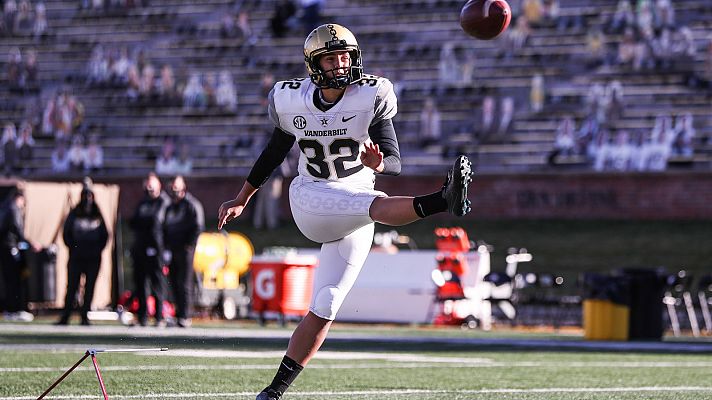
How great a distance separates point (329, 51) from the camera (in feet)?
22.4

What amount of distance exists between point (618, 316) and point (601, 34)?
47.3ft

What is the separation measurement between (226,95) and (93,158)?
3.18 meters

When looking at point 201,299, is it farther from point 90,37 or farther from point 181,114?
point 90,37

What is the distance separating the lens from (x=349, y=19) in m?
33.9

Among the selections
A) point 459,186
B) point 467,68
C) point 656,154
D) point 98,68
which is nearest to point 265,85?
point 467,68

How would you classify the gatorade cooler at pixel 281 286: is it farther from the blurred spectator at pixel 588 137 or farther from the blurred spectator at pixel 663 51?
the blurred spectator at pixel 663 51

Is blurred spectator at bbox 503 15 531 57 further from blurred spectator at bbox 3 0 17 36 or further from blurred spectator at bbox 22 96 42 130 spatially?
blurred spectator at bbox 3 0 17 36

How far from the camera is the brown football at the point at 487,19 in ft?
27.0

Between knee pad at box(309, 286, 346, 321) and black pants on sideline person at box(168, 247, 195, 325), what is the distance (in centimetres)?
1031

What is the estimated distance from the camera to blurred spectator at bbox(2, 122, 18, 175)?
3359cm

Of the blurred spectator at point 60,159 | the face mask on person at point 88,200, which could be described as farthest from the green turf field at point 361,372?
the blurred spectator at point 60,159

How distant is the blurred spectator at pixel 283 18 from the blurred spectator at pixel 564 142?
29.9 ft

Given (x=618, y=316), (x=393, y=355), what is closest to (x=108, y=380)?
(x=393, y=355)

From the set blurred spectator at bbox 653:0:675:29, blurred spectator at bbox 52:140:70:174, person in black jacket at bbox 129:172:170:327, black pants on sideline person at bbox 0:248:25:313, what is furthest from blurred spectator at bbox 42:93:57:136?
person in black jacket at bbox 129:172:170:327
